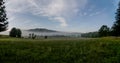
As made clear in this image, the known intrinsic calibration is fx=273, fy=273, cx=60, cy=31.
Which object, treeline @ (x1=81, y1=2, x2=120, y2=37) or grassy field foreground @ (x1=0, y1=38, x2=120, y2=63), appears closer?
grassy field foreground @ (x1=0, y1=38, x2=120, y2=63)

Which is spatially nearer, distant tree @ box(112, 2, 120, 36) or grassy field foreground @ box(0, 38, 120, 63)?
grassy field foreground @ box(0, 38, 120, 63)

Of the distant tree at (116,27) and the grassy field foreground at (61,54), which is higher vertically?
the distant tree at (116,27)

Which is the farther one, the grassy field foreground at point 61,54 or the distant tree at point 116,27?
the distant tree at point 116,27

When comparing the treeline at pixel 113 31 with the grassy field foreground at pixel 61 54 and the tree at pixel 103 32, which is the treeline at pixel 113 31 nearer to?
the tree at pixel 103 32

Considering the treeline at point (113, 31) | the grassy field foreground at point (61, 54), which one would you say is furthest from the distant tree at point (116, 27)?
the grassy field foreground at point (61, 54)

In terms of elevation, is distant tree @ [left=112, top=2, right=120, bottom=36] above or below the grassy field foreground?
above

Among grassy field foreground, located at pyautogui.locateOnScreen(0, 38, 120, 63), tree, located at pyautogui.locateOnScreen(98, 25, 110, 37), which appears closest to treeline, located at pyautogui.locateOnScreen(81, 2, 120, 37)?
tree, located at pyautogui.locateOnScreen(98, 25, 110, 37)

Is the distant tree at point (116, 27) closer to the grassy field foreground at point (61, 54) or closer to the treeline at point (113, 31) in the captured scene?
the treeline at point (113, 31)

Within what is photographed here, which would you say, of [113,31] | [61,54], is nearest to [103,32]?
[113,31]

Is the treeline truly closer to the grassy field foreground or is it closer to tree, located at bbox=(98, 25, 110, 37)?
tree, located at bbox=(98, 25, 110, 37)

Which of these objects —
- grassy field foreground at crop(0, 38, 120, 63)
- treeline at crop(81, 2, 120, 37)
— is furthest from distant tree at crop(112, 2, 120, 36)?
grassy field foreground at crop(0, 38, 120, 63)

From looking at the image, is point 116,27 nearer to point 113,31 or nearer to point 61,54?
point 113,31

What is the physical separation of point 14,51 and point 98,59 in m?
7.80

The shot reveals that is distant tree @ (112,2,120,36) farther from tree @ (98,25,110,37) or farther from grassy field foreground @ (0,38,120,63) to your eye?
grassy field foreground @ (0,38,120,63)
